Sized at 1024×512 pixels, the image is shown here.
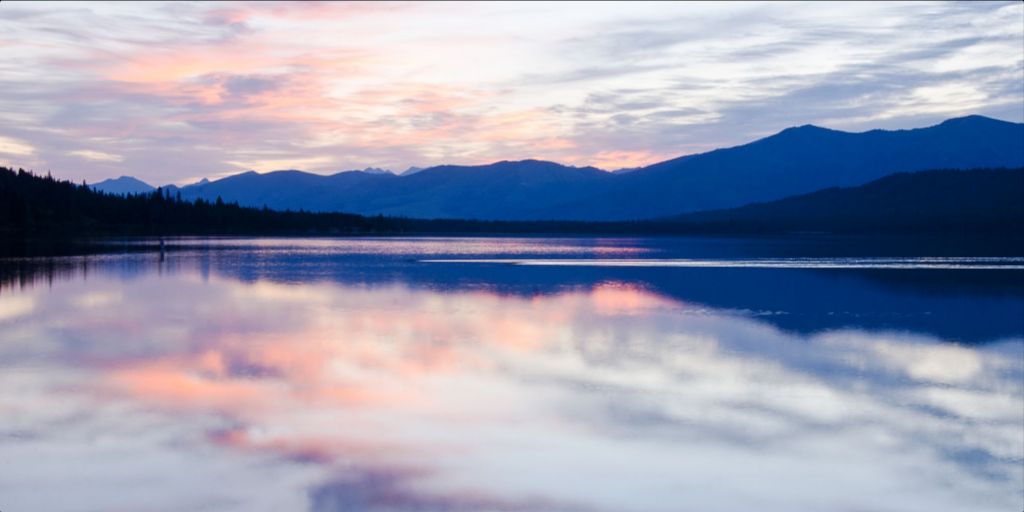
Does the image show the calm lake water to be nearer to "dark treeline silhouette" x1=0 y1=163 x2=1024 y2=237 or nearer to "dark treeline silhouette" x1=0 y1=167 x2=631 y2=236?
"dark treeline silhouette" x1=0 y1=163 x2=1024 y2=237

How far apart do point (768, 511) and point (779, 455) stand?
193cm

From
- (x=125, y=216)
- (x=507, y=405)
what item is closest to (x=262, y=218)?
(x=125, y=216)

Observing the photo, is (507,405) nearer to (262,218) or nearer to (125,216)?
(125,216)

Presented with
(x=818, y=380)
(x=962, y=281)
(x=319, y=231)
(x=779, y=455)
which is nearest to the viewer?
(x=779, y=455)

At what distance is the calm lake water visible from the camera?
1015cm

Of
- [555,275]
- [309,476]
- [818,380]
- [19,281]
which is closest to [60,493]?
[309,476]

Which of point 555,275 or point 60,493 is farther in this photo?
point 555,275

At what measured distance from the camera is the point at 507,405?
14.2 m

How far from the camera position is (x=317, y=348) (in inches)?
759

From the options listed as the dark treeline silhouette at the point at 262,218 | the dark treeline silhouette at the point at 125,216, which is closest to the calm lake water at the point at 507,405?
the dark treeline silhouette at the point at 262,218

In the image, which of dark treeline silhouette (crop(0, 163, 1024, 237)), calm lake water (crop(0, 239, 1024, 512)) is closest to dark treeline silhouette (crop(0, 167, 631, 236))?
dark treeline silhouette (crop(0, 163, 1024, 237))

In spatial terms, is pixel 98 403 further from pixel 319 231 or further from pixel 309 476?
pixel 319 231

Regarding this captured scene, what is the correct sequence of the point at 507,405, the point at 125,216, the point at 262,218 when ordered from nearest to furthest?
1. the point at 507,405
2. the point at 125,216
3. the point at 262,218

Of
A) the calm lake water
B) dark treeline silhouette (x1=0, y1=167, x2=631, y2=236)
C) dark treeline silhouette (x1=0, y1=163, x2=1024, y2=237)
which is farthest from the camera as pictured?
dark treeline silhouette (x1=0, y1=163, x2=1024, y2=237)
